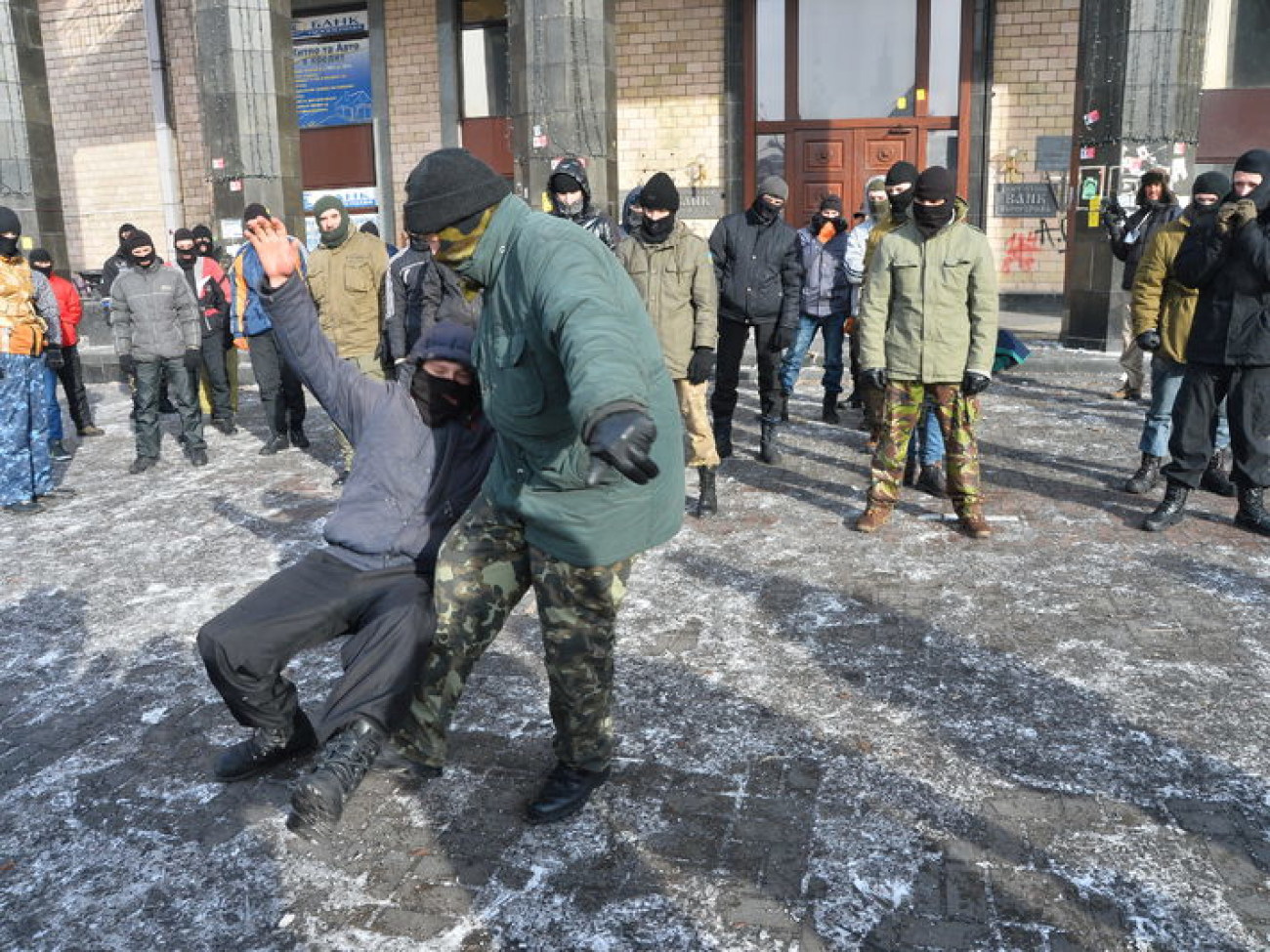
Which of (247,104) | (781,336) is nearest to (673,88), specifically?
(247,104)

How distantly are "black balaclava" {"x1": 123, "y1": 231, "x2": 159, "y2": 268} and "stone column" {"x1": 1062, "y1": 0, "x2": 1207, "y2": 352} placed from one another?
9.63 m

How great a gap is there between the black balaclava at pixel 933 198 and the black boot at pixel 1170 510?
78.1 inches

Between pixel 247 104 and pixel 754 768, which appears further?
pixel 247 104

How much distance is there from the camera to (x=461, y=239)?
2971 mm

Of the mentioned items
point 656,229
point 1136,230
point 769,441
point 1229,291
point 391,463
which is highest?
point 656,229

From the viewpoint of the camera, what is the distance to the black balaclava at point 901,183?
6.97 m

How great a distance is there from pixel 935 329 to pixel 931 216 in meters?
0.60

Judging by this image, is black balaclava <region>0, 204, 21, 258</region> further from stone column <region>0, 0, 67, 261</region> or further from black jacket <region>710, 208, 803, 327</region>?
stone column <region>0, 0, 67, 261</region>

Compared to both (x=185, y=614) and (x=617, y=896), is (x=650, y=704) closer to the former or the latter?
(x=617, y=896)

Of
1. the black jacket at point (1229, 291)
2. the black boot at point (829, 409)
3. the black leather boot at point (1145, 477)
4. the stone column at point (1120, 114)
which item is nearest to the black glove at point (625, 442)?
the black jacket at point (1229, 291)

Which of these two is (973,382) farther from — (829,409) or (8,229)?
(8,229)

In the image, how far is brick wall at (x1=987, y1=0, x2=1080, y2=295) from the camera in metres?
15.2

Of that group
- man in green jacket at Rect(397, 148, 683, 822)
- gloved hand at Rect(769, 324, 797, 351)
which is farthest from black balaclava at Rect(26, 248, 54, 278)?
man in green jacket at Rect(397, 148, 683, 822)

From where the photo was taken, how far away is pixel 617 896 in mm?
2906
